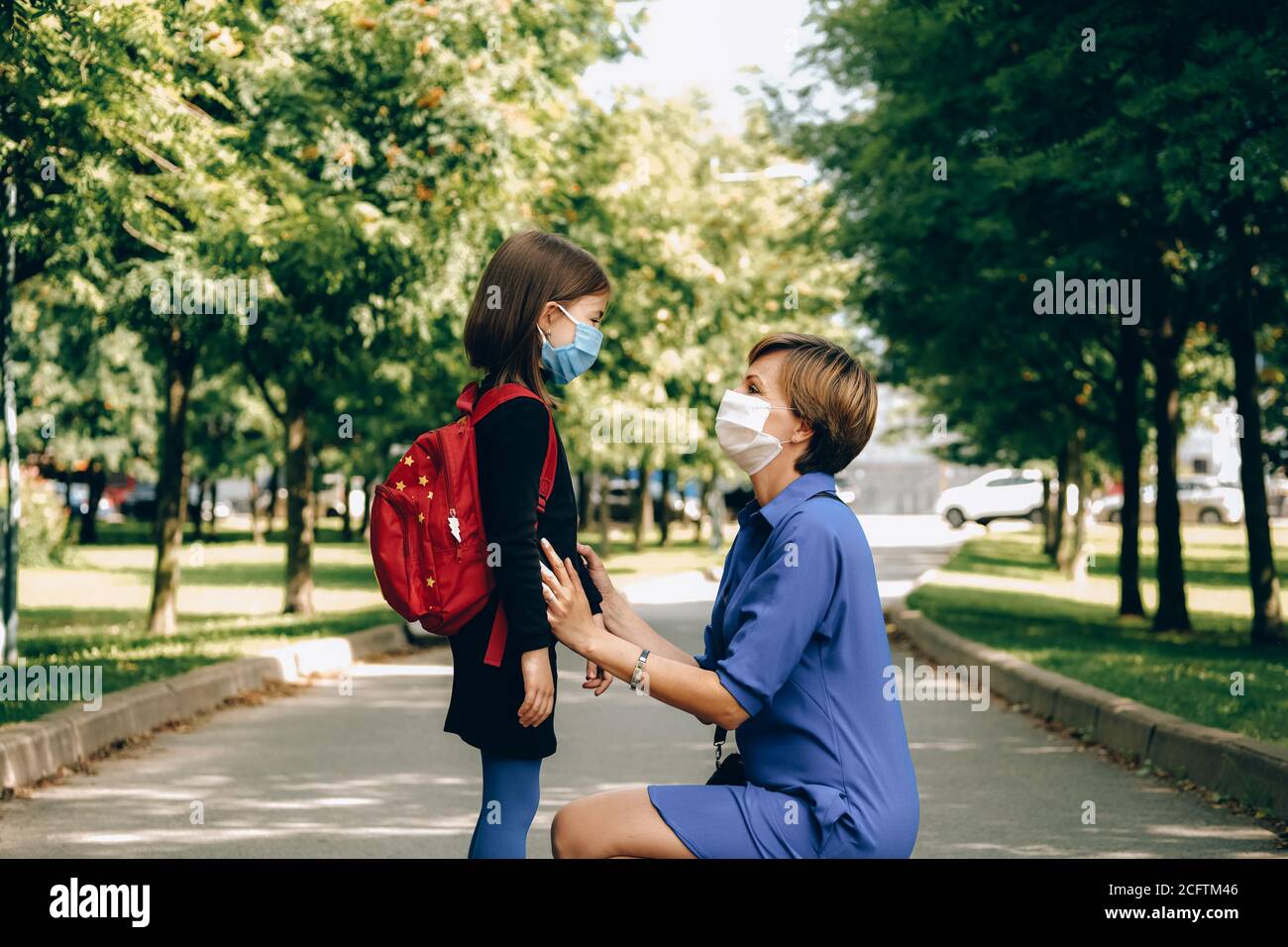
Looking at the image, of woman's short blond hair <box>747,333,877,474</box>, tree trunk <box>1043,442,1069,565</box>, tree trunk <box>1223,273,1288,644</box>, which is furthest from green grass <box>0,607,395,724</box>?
tree trunk <box>1043,442,1069,565</box>

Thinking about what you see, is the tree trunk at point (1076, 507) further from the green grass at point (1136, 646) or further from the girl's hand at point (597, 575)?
the girl's hand at point (597, 575)

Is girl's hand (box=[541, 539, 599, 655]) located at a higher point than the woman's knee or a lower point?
higher

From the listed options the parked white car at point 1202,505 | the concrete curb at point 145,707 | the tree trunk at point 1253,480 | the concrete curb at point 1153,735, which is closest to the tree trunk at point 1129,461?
the tree trunk at point 1253,480

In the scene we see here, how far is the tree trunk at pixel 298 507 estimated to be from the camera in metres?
19.0

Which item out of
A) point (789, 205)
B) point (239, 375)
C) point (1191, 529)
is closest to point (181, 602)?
point (239, 375)

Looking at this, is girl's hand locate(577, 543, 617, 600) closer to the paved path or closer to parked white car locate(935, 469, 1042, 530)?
the paved path

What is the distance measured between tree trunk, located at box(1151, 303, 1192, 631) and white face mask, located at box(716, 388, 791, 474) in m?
14.7

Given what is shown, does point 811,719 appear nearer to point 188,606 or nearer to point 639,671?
point 639,671

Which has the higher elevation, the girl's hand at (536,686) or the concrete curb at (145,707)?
the girl's hand at (536,686)

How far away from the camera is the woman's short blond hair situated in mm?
2992

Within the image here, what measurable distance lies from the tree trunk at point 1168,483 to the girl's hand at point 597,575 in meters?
14.4

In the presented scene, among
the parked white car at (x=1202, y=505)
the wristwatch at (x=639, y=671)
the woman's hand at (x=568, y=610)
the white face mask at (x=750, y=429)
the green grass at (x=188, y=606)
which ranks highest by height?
the white face mask at (x=750, y=429)

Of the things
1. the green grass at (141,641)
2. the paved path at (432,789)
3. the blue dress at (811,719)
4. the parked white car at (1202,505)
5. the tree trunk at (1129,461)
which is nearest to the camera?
the blue dress at (811,719)

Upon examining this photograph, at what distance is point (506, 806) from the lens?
133 inches
